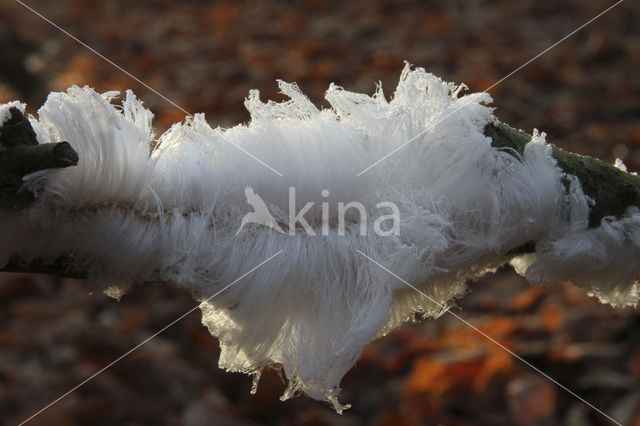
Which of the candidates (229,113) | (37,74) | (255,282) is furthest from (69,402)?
(37,74)

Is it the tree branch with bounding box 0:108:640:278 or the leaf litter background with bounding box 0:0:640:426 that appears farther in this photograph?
the leaf litter background with bounding box 0:0:640:426

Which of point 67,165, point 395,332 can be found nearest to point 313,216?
point 67,165

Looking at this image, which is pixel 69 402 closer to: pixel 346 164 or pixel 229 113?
pixel 346 164

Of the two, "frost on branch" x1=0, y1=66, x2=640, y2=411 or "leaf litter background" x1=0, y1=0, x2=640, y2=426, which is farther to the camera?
"leaf litter background" x1=0, y1=0, x2=640, y2=426

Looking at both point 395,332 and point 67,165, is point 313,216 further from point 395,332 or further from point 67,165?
point 395,332

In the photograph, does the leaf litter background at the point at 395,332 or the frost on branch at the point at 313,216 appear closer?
the frost on branch at the point at 313,216
